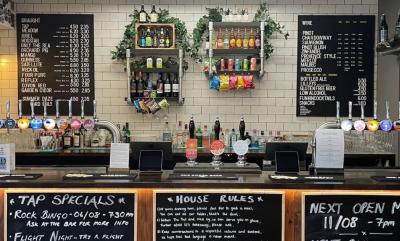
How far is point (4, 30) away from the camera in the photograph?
6.22m

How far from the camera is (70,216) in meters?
2.98

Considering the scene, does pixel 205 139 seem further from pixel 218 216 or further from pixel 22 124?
pixel 218 216

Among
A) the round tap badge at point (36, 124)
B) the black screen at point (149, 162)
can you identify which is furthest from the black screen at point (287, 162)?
the round tap badge at point (36, 124)

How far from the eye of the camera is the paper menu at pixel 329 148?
3.22 m

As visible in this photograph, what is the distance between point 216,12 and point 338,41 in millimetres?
1692

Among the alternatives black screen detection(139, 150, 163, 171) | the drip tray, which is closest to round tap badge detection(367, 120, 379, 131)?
the drip tray

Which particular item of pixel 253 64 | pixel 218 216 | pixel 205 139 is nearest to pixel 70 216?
pixel 218 216

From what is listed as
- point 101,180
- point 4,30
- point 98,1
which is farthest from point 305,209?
point 4,30

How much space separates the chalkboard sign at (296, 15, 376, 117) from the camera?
627cm

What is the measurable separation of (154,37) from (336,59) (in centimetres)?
243

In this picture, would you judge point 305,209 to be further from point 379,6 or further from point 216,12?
point 379,6

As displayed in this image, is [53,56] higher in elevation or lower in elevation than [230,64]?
higher

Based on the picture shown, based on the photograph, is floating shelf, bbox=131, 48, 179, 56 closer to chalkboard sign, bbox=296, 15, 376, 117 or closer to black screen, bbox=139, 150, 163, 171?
chalkboard sign, bbox=296, 15, 376, 117

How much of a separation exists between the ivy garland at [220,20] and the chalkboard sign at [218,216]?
3.38m
